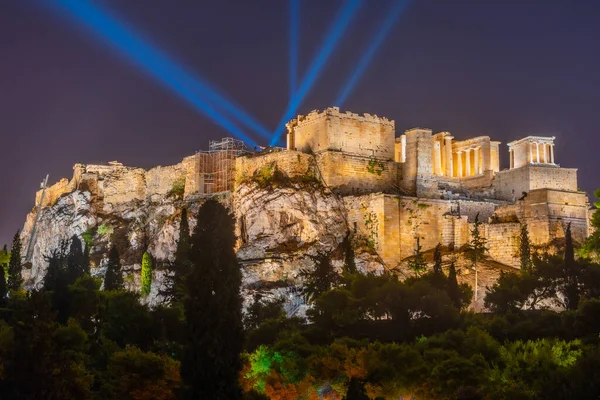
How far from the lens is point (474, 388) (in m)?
36.8

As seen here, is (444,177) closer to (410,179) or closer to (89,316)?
(410,179)

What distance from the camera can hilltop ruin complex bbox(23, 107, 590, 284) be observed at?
62.8 metres

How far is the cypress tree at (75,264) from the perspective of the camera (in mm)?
55169

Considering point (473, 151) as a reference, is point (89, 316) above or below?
below

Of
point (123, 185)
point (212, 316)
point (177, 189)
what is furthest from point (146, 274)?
point (212, 316)

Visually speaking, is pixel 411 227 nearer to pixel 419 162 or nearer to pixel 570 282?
pixel 419 162

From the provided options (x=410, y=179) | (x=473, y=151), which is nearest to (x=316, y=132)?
(x=410, y=179)

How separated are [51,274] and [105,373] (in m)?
19.8

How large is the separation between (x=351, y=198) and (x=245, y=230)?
7.80 metres

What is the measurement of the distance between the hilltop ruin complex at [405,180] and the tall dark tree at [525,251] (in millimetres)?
1516

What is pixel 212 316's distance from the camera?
34.2 metres

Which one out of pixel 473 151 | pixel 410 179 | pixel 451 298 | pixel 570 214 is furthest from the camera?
pixel 473 151

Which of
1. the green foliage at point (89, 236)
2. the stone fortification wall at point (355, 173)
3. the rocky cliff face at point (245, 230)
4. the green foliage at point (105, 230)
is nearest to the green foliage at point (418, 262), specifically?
the rocky cliff face at point (245, 230)

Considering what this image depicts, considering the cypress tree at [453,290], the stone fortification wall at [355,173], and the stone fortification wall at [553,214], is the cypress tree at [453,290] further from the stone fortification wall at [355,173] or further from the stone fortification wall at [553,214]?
the stone fortification wall at [355,173]
